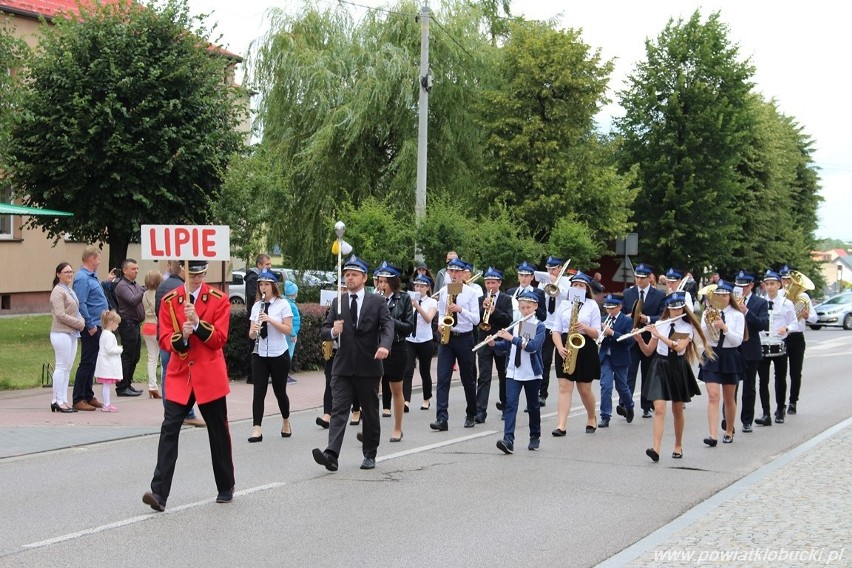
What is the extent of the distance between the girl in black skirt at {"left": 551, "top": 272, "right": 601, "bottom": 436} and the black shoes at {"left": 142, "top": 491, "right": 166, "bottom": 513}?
543 cm

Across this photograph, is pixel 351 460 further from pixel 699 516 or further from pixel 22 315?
pixel 22 315

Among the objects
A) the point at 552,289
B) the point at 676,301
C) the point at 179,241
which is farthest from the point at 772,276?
the point at 179,241

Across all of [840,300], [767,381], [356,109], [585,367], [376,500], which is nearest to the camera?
[376,500]

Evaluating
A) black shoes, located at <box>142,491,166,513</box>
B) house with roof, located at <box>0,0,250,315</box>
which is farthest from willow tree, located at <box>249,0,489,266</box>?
black shoes, located at <box>142,491,166,513</box>

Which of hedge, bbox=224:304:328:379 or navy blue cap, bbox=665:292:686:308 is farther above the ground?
navy blue cap, bbox=665:292:686:308

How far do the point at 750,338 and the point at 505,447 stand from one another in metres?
3.82

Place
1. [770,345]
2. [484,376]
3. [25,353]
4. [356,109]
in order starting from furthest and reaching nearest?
[356,109], [25,353], [770,345], [484,376]

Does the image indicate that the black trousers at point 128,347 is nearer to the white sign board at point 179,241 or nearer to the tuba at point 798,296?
the white sign board at point 179,241

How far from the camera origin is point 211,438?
28.1 feet

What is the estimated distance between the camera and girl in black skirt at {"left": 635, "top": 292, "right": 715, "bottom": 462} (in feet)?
35.7

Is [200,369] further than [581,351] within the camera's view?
No

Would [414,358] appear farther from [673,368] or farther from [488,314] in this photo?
[673,368]

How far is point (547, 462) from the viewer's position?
10797mm

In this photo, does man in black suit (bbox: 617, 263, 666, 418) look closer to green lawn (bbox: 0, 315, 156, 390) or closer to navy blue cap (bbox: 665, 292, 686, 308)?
navy blue cap (bbox: 665, 292, 686, 308)
